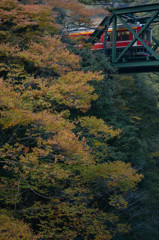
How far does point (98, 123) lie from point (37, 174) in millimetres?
3650

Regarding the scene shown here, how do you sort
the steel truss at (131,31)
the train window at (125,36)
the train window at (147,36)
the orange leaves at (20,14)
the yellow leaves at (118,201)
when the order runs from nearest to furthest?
the yellow leaves at (118,201)
the orange leaves at (20,14)
the steel truss at (131,31)
the train window at (125,36)
the train window at (147,36)

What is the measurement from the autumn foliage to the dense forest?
46 millimetres

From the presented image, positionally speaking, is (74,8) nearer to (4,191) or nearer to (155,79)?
(4,191)

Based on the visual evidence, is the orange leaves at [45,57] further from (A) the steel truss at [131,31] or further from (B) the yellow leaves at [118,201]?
(B) the yellow leaves at [118,201]

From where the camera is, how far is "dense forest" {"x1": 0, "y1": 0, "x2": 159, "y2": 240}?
10688 millimetres

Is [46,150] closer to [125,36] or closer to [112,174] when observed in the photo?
[112,174]

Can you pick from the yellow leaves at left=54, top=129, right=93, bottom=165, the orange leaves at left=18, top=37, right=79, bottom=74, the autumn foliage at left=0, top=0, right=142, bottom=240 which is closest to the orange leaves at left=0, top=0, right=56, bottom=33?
the autumn foliage at left=0, top=0, right=142, bottom=240

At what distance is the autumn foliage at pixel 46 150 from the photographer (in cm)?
1045

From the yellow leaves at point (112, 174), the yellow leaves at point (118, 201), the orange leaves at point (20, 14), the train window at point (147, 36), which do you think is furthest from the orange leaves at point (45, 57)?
the train window at point (147, 36)

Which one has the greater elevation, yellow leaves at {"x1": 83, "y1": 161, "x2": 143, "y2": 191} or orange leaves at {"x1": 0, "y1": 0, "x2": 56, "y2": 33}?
orange leaves at {"x1": 0, "y1": 0, "x2": 56, "y2": 33}

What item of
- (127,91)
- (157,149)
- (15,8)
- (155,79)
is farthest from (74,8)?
(155,79)

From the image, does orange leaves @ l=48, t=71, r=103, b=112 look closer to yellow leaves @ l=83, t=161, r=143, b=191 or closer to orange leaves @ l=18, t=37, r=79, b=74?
orange leaves @ l=18, t=37, r=79, b=74

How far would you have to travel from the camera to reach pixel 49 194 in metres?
12.7

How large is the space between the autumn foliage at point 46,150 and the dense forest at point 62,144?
5 cm
